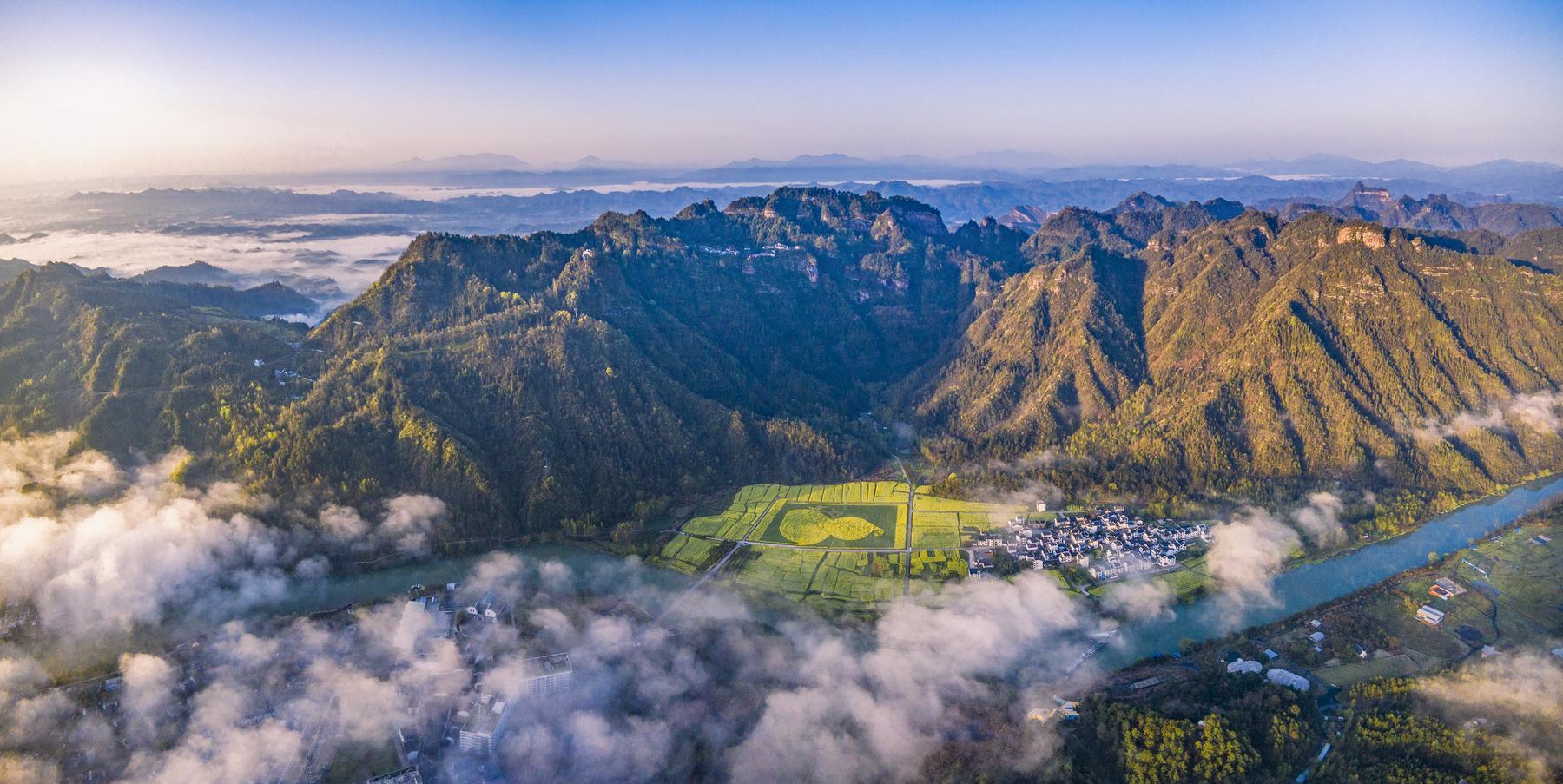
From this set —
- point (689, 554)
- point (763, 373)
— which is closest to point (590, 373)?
point (689, 554)

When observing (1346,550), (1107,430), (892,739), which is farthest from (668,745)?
(1107,430)

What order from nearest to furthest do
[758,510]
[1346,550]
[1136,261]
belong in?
[1346,550]
[758,510]
[1136,261]

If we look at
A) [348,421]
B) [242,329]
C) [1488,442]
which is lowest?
[1488,442]

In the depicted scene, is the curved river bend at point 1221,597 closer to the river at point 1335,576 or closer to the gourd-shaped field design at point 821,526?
the river at point 1335,576

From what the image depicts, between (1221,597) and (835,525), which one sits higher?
(835,525)

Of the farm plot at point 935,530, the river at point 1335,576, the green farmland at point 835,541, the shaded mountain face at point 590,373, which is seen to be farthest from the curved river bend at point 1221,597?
the farm plot at point 935,530

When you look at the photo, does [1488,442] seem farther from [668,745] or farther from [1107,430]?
[668,745]

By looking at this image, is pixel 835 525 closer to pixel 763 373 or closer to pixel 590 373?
pixel 590 373

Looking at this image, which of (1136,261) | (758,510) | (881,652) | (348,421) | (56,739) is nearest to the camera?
(56,739)
